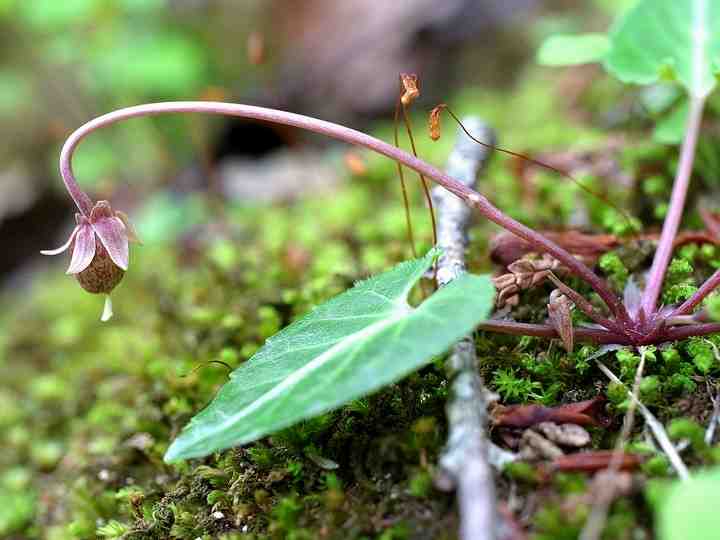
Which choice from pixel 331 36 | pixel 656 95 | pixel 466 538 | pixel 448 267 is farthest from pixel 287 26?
pixel 466 538

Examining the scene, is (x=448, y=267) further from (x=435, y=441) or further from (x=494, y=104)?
(x=494, y=104)

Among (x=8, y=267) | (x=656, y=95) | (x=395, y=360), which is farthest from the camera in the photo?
(x=8, y=267)

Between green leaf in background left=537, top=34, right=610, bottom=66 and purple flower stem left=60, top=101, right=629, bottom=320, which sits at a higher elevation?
green leaf in background left=537, top=34, right=610, bottom=66

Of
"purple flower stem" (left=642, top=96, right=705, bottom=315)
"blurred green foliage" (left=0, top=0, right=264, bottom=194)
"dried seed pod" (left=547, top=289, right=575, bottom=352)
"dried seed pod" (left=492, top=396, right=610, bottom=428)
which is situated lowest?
"dried seed pod" (left=492, top=396, right=610, bottom=428)

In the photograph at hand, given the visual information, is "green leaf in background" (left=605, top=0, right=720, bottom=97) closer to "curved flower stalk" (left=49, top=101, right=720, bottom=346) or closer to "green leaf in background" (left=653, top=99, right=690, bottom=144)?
"green leaf in background" (left=653, top=99, right=690, bottom=144)

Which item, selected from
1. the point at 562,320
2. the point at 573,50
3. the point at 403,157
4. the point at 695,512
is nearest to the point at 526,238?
the point at 562,320

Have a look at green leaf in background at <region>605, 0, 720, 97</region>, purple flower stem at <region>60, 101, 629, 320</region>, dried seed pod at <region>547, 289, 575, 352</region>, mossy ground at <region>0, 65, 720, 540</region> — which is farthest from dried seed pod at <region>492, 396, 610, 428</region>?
green leaf in background at <region>605, 0, 720, 97</region>

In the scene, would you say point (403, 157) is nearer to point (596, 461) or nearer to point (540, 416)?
point (540, 416)

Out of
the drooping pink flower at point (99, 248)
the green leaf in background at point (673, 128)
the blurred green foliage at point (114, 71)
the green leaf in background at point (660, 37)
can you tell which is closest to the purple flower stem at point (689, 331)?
the green leaf in background at point (660, 37)
